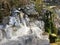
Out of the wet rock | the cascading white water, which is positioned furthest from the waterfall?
the wet rock

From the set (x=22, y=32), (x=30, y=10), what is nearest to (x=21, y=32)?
(x=22, y=32)

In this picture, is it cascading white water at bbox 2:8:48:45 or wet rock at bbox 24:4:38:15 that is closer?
cascading white water at bbox 2:8:48:45

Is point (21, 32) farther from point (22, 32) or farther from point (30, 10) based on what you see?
point (30, 10)

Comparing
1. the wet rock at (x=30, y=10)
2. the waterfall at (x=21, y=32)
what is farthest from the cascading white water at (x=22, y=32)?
the wet rock at (x=30, y=10)

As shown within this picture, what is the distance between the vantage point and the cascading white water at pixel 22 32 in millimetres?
4531

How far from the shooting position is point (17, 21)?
4.74 m

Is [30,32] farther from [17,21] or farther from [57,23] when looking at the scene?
[57,23]

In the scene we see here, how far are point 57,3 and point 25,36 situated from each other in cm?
336

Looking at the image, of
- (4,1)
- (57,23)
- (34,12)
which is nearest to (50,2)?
(57,23)

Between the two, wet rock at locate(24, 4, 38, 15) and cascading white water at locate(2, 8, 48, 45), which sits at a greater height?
wet rock at locate(24, 4, 38, 15)

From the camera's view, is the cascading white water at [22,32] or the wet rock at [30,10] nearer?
the cascading white water at [22,32]

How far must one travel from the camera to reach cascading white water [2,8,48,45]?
4531 mm

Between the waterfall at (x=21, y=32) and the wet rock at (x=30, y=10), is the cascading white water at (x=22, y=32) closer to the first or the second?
the waterfall at (x=21, y=32)

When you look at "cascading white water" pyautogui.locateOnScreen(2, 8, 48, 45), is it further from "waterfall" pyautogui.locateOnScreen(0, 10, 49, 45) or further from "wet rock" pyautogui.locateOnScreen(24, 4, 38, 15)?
"wet rock" pyautogui.locateOnScreen(24, 4, 38, 15)
